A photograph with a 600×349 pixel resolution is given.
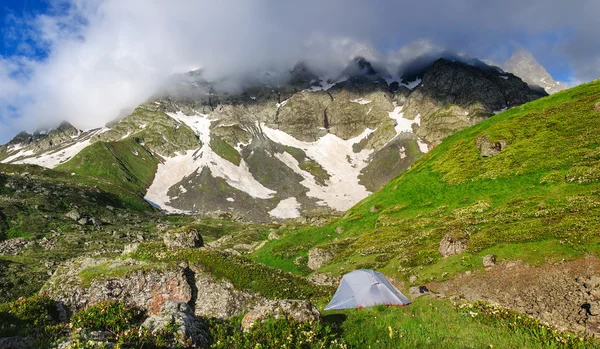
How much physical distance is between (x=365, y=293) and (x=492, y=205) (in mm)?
28773

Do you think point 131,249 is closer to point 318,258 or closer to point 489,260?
point 318,258

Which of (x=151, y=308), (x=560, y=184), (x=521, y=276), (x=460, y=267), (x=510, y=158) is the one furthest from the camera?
(x=510, y=158)

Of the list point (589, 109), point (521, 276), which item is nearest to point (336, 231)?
point (521, 276)

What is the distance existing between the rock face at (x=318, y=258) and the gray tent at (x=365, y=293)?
25.1m

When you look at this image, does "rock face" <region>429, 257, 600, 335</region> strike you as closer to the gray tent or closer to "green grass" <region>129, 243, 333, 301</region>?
the gray tent

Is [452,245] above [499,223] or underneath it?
underneath

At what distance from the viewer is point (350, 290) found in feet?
81.0

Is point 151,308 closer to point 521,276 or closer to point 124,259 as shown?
point 124,259

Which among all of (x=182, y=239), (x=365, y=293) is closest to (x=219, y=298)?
(x=182, y=239)

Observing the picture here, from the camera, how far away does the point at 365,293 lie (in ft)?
78.9

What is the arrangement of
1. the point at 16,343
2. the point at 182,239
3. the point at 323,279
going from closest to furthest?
the point at 16,343 → the point at 182,239 → the point at 323,279

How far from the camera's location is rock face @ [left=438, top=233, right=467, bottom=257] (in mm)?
34906

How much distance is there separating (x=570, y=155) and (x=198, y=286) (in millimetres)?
50017

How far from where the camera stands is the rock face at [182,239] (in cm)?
2933
